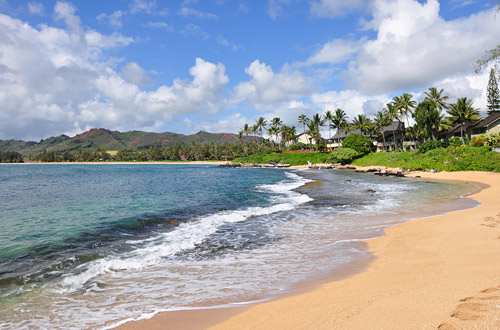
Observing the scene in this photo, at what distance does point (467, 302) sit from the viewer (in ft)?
13.0

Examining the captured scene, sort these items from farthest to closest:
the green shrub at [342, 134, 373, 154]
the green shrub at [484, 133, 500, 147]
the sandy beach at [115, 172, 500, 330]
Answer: the green shrub at [342, 134, 373, 154] < the green shrub at [484, 133, 500, 147] < the sandy beach at [115, 172, 500, 330]

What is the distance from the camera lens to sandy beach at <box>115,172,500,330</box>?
3693 millimetres

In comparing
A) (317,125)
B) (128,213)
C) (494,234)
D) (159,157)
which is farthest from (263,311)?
(159,157)

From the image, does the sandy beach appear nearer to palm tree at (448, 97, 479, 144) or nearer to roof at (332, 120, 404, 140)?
palm tree at (448, 97, 479, 144)

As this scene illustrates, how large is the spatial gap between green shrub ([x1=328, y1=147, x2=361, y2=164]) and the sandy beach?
215 ft

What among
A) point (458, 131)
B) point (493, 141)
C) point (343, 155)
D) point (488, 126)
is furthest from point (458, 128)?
point (343, 155)

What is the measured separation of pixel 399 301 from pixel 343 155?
70114 millimetres

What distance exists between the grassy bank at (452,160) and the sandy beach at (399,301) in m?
36.7

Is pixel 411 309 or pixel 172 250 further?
pixel 172 250

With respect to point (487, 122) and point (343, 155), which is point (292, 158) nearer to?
point (343, 155)

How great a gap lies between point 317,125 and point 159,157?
99915 mm

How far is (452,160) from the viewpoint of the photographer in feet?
A: 131

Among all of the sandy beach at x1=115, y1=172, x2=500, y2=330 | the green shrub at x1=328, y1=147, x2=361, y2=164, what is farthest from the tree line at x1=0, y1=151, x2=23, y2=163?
the sandy beach at x1=115, y1=172, x2=500, y2=330

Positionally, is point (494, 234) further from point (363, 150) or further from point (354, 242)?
point (363, 150)
